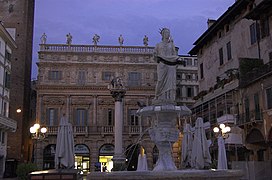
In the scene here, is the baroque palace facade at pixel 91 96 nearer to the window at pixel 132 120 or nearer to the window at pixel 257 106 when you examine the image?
the window at pixel 132 120

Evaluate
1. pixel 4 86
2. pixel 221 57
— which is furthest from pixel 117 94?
pixel 4 86

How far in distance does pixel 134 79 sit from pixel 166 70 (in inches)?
Result: 1456

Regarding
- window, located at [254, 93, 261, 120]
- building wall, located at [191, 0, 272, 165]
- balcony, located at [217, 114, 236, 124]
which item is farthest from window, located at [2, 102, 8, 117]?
window, located at [254, 93, 261, 120]

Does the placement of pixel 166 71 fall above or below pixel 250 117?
above

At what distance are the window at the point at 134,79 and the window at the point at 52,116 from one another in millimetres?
10366

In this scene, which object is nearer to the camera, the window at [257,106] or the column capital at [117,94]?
the window at [257,106]

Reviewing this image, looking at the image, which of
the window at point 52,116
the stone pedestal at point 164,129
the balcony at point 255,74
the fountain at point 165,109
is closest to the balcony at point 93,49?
the window at point 52,116

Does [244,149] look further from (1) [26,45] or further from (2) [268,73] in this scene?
(1) [26,45]

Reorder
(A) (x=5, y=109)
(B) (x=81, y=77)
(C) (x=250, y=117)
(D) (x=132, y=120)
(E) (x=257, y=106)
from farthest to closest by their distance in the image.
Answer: (D) (x=132, y=120) → (B) (x=81, y=77) → (A) (x=5, y=109) → (C) (x=250, y=117) → (E) (x=257, y=106)

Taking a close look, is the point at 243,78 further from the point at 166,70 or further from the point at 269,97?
the point at 166,70

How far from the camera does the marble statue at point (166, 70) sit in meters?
13.1

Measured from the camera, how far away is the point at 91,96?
48969 millimetres

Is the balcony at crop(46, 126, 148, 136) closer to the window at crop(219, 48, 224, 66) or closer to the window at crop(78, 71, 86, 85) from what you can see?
the window at crop(78, 71, 86, 85)

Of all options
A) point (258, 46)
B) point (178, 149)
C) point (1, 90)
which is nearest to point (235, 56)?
point (258, 46)
